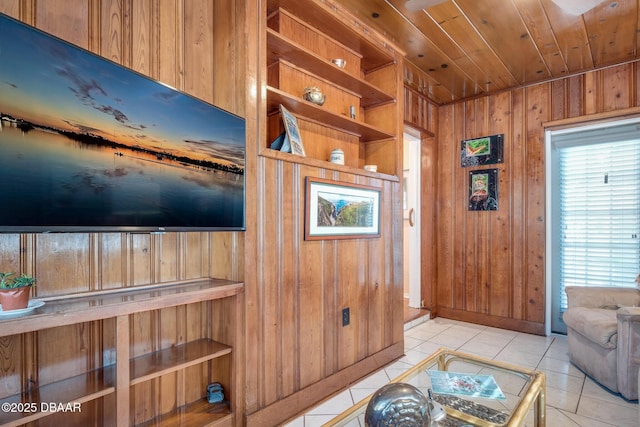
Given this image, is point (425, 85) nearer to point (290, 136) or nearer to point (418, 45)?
point (418, 45)

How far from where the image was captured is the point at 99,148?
48.8 inches

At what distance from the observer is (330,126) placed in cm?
262

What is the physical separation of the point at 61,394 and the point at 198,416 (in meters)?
0.66

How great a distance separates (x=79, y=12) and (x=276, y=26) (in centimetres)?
118

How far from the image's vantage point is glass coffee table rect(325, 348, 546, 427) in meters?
1.30

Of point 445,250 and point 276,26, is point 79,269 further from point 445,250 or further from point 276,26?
point 445,250

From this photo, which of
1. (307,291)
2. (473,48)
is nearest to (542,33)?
(473,48)

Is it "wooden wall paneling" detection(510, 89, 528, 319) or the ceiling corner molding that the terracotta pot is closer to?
the ceiling corner molding

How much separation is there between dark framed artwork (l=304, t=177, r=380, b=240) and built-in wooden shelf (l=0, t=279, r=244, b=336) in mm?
679

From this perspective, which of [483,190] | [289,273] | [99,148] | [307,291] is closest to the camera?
[99,148]

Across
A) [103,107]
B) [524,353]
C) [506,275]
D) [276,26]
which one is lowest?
[524,353]

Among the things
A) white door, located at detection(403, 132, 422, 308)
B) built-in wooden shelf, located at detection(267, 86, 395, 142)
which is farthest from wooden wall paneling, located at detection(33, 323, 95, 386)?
white door, located at detection(403, 132, 422, 308)

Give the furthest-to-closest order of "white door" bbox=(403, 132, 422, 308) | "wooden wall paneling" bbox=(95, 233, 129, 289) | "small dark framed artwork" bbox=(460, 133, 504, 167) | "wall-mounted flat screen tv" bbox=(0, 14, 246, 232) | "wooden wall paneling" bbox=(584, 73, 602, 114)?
"white door" bbox=(403, 132, 422, 308)
"small dark framed artwork" bbox=(460, 133, 504, 167)
"wooden wall paneling" bbox=(584, 73, 602, 114)
"wooden wall paneling" bbox=(95, 233, 129, 289)
"wall-mounted flat screen tv" bbox=(0, 14, 246, 232)

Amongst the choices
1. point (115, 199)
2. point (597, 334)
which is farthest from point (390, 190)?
point (115, 199)
